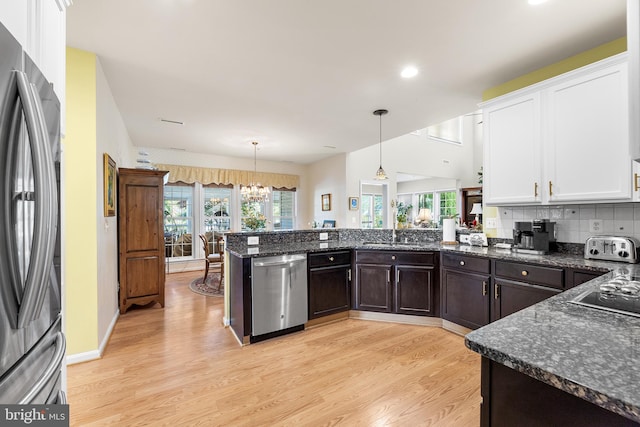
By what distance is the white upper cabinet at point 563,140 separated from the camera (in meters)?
2.07

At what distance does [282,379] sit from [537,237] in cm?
254

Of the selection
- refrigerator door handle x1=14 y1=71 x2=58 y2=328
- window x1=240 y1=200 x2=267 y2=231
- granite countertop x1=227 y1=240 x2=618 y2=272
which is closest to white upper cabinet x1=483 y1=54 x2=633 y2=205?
granite countertop x1=227 y1=240 x2=618 y2=272

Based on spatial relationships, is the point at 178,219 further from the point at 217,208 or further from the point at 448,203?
the point at 448,203

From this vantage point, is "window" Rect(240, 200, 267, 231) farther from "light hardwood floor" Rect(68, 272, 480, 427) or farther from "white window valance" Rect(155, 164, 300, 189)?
"light hardwood floor" Rect(68, 272, 480, 427)

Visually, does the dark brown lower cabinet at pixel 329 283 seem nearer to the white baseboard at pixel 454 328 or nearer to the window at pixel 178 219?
the white baseboard at pixel 454 328

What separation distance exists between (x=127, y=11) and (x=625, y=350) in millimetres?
3000

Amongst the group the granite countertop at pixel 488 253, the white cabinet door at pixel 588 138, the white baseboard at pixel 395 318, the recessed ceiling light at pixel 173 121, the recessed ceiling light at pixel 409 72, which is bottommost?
the white baseboard at pixel 395 318

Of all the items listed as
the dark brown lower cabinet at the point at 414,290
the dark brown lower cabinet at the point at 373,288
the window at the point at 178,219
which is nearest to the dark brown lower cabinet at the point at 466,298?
the dark brown lower cabinet at the point at 414,290

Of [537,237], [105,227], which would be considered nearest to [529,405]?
[537,237]

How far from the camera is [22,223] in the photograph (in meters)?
0.72

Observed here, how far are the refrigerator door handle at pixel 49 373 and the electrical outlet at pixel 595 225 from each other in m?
3.56

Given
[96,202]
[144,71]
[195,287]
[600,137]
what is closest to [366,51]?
[600,137]

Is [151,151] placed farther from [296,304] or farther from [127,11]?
[296,304]

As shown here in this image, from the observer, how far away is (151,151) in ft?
19.5
